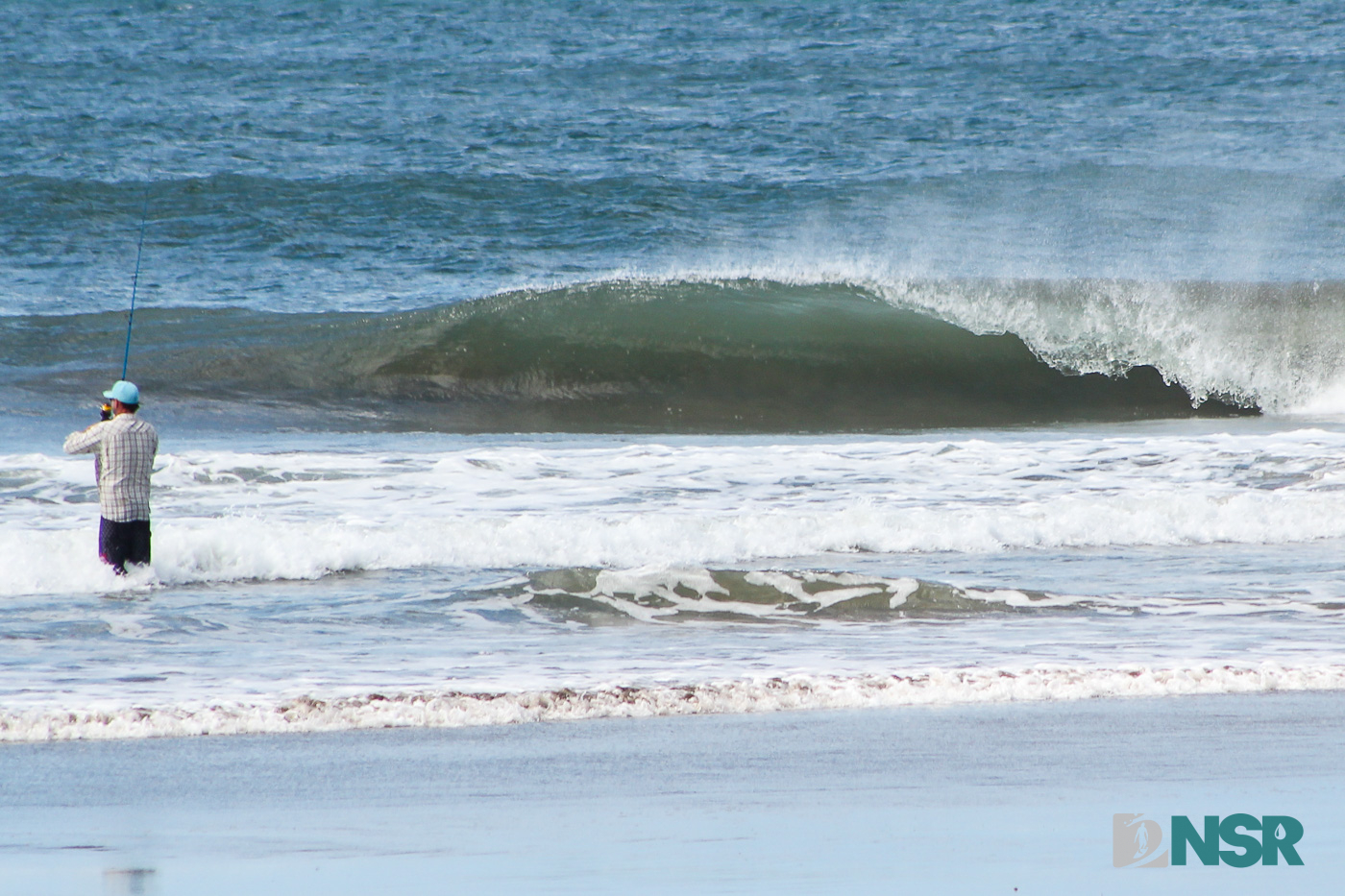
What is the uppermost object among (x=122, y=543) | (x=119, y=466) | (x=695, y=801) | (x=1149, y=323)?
(x=1149, y=323)

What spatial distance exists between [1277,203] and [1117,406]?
1351 cm

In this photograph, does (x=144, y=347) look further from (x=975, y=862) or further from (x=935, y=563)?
(x=975, y=862)

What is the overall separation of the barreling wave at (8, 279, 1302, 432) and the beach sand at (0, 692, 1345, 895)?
9169mm

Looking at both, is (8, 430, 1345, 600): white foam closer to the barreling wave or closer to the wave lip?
the wave lip

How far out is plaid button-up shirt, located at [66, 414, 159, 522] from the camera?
633cm

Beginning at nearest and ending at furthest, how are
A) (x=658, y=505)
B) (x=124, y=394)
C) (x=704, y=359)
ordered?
(x=124, y=394) < (x=658, y=505) < (x=704, y=359)

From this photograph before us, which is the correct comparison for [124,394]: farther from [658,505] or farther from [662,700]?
[662,700]

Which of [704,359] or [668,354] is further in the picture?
[668,354]

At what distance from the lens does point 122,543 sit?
6371 millimetres

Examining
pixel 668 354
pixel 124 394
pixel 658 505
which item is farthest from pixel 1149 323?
pixel 124 394

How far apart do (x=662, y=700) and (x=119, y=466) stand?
11.4 ft

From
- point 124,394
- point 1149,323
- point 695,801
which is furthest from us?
point 1149,323

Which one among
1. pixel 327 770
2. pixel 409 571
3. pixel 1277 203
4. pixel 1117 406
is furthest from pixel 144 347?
pixel 1277 203

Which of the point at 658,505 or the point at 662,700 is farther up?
the point at 658,505
